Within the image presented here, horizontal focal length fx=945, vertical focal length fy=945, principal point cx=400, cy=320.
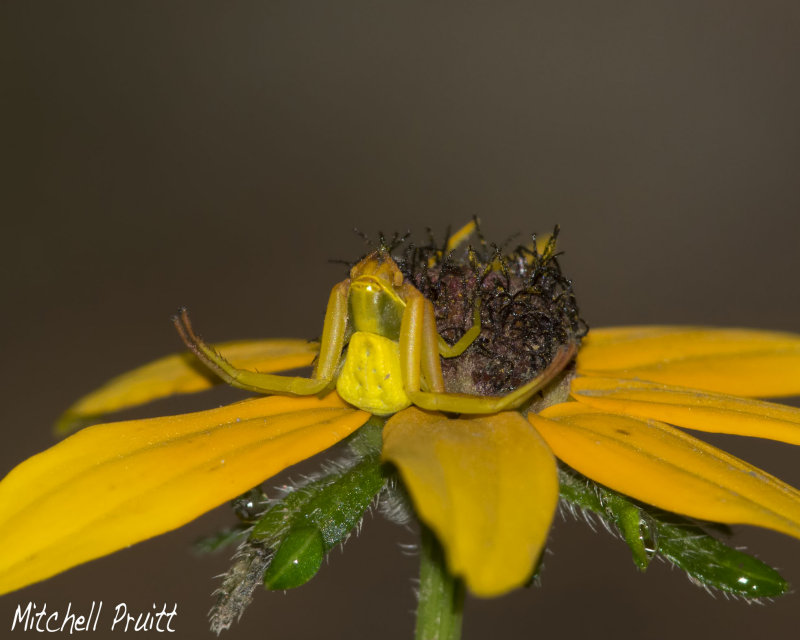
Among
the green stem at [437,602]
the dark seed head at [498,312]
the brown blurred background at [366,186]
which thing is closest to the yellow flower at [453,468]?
the dark seed head at [498,312]

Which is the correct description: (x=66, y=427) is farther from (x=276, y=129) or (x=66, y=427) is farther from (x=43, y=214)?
(x=276, y=129)

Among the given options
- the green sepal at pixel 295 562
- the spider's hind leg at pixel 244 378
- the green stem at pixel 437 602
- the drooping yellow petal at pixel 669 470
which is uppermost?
the spider's hind leg at pixel 244 378

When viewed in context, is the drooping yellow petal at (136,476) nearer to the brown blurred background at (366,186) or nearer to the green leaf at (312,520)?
the green leaf at (312,520)

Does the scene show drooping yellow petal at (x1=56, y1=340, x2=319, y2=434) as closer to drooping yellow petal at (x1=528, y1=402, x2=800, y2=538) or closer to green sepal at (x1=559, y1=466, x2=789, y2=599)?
drooping yellow petal at (x1=528, y1=402, x2=800, y2=538)

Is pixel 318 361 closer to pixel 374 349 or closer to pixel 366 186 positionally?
pixel 374 349

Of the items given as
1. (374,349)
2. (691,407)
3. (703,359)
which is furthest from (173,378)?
(703,359)

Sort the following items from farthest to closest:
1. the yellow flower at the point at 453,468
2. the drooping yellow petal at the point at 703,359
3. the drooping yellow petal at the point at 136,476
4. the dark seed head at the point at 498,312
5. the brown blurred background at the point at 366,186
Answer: the brown blurred background at the point at 366,186 → the drooping yellow petal at the point at 703,359 → the dark seed head at the point at 498,312 → the drooping yellow petal at the point at 136,476 → the yellow flower at the point at 453,468
